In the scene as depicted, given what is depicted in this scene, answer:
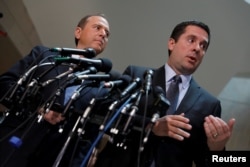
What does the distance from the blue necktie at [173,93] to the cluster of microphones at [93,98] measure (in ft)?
A: 0.91

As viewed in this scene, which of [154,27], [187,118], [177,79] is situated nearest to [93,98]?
[187,118]

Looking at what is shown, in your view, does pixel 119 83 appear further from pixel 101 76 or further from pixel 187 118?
pixel 187 118

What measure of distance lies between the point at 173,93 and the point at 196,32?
0.37m

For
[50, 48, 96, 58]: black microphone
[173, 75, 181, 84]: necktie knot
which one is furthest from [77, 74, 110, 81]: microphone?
[173, 75, 181, 84]: necktie knot

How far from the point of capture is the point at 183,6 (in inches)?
106

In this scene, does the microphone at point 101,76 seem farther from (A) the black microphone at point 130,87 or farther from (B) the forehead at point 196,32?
(B) the forehead at point 196,32

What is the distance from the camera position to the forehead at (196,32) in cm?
150

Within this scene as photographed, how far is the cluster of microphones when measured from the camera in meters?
0.90

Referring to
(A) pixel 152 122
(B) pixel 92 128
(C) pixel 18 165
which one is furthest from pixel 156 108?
(C) pixel 18 165

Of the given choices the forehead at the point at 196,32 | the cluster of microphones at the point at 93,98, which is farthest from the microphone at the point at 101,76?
the forehead at the point at 196,32

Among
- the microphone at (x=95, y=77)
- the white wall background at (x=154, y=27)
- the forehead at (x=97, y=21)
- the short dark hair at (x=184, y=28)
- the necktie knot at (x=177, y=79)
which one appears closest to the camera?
the microphone at (x=95, y=77)

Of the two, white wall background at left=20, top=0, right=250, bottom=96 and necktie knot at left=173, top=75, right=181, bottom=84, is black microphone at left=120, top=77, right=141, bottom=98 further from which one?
white wall background at left=20, top=0, right=250, bottom=96

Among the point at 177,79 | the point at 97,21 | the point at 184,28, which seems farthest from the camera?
the point at 97,21

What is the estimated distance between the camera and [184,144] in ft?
4.19
